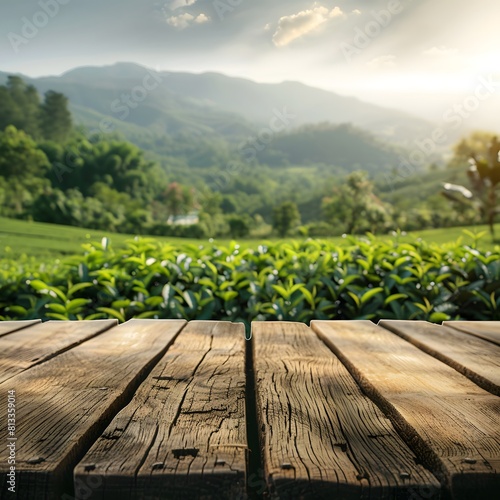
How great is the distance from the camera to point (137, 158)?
22547mm

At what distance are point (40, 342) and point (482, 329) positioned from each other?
113cm

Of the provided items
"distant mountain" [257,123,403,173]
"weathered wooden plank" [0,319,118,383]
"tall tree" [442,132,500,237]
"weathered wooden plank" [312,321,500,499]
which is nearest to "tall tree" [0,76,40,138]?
"distant mountain" [257,123,403,173]

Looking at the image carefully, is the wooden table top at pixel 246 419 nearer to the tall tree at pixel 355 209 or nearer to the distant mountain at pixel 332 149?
the tall tree at pixel 355 209

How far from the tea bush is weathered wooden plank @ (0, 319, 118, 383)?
86 cm

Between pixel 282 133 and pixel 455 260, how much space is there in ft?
108

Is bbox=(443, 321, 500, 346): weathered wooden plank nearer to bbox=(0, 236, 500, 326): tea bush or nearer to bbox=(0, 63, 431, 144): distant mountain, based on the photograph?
bbox=(0, 236, 500, 326): tea bush

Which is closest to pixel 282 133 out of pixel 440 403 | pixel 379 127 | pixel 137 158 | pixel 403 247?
pixel 379 127

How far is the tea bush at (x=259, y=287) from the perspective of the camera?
2.48 m

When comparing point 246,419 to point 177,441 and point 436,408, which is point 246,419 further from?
point 436,408

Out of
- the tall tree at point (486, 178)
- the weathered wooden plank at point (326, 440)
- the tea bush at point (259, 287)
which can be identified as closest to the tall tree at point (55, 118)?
the tall tree at point (486, 178)

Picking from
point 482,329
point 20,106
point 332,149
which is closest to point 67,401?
point 482,329

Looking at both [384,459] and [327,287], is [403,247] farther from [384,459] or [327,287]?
[384,459]

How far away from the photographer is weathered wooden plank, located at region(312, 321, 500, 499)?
24.0 inches

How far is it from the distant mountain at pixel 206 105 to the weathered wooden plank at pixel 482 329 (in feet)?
115
